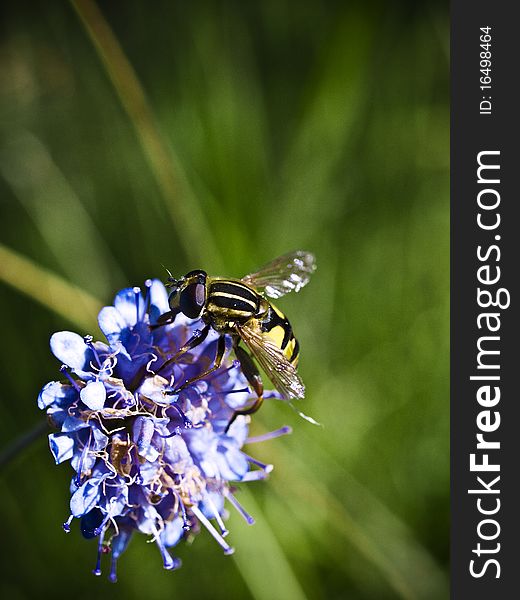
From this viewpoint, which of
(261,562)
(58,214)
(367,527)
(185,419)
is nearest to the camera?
(185,419)

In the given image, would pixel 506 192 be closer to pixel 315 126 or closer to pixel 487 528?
pixel 315 126

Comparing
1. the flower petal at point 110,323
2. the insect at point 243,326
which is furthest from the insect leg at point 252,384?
the flower petal at point 110,323

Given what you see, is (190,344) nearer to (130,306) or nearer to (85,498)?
(130,306)

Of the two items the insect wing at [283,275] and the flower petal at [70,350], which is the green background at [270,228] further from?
the flower petal at [70,350]

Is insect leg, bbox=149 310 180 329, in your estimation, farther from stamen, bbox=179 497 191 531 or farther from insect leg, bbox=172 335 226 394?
stamen, bbox=179 497 191 531

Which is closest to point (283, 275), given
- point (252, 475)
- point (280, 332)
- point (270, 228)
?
point (280, 332)

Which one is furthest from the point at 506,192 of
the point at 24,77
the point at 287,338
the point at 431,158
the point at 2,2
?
the point at 2,2

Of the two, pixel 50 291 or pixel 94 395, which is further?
pixel 50 291
